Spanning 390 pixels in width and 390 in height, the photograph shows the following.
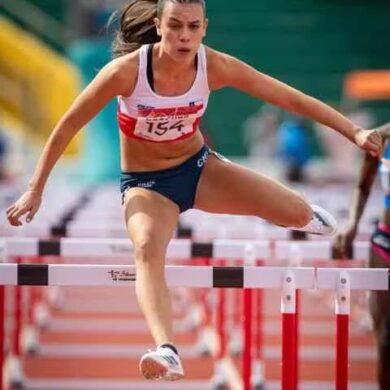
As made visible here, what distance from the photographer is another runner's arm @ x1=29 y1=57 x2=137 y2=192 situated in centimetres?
489

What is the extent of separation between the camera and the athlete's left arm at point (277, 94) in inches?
198

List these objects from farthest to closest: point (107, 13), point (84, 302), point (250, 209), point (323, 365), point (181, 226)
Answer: point (107, 13) → point (84, 302) → point (323, 365) → point (181, 226) → point (250, 209)

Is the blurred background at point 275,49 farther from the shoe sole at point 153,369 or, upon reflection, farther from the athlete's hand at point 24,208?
the shoe sole at point 153,369

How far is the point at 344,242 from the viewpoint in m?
6.26

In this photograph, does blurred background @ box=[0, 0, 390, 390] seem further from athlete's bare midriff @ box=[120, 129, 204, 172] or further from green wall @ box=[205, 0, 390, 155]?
athlete's bare midriff @ box=[120, 129, 204, 172]

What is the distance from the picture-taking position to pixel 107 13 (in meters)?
19.2

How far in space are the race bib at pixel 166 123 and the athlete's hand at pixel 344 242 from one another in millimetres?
Result: 1379

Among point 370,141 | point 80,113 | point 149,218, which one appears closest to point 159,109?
point 80,113

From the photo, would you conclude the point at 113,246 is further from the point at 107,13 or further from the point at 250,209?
the point at 107,13

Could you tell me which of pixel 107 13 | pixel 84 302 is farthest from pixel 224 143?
pixel 84 302

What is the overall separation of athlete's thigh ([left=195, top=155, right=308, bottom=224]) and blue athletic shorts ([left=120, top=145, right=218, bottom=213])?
0.15 feet

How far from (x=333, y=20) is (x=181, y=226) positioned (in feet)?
67.7

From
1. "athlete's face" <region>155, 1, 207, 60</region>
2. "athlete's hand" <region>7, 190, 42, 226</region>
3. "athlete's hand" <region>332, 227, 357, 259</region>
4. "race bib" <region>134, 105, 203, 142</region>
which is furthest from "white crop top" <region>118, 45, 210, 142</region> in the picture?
"athlete's hand" <region>332, 227, 357, 259</region>

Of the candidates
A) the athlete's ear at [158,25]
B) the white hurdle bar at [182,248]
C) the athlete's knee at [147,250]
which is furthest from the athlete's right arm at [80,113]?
the white hurdle bar at [182,248]
